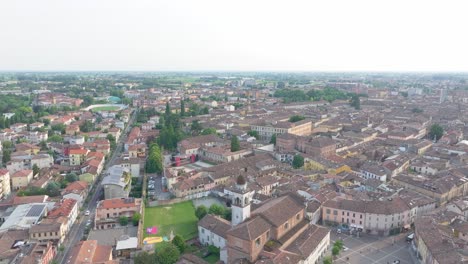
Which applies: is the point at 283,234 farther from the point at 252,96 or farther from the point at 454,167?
the point at 252,96

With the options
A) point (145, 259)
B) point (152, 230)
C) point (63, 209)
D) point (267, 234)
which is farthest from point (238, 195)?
point (63, 209)

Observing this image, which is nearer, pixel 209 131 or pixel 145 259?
pixel 145 259

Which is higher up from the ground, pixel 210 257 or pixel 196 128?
pixel 196 128

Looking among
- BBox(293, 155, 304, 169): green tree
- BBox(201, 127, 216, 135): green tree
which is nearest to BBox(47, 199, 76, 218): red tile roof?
BBox(293, 155, 304, 169): green tree

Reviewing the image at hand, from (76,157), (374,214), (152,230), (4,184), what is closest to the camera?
(374,214)

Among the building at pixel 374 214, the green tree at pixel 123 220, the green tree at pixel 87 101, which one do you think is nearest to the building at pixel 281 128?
the building at pixel 374 214

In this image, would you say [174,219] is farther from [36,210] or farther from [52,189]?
[52,189]
